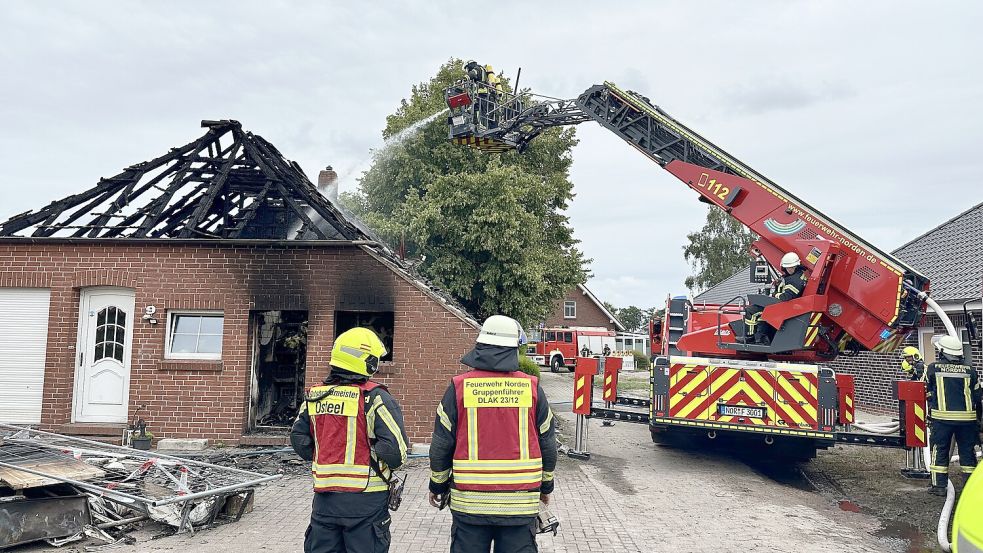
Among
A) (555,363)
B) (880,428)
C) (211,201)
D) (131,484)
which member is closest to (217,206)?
(211,201)

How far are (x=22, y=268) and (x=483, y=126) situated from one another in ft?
23.6

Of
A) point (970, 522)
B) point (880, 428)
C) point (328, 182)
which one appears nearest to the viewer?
point (970, 522)

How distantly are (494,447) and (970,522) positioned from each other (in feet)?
7.42

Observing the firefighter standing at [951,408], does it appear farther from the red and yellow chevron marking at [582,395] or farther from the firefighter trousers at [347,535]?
the firefighter trousers at [347,535]

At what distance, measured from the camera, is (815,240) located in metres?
8.56

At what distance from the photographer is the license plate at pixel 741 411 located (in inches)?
340

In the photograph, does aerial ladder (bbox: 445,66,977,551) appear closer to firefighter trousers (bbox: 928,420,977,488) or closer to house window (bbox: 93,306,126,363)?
firefighter trousers (bbox: 928,420,977,488)

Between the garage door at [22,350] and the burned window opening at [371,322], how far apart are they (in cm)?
417

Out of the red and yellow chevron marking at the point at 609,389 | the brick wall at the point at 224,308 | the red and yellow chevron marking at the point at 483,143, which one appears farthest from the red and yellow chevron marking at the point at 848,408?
the red and yellow chevron marking at the point at 483,143

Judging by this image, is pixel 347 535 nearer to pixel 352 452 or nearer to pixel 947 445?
pixel 352 452

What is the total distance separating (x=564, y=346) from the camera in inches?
1463

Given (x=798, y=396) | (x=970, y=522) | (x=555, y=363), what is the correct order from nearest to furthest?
(x=970, y=522) < (x=798, y=396) < (x=555, y=363)

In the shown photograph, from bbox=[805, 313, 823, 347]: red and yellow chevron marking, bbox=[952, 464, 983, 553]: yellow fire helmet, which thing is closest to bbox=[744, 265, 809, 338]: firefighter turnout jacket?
bbox=[805, 313, 823, 347]: red and yellow chevron marking

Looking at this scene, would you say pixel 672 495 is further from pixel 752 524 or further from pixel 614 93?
pixel 614 93
